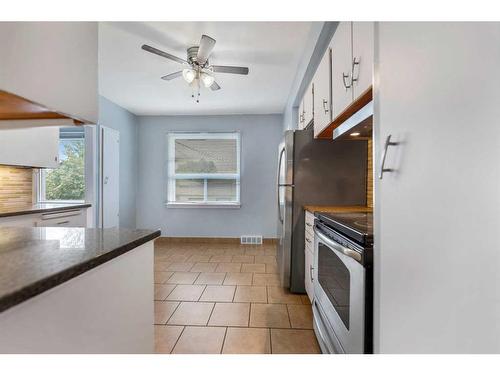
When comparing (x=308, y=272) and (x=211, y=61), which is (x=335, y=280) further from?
(x=211, y=61)

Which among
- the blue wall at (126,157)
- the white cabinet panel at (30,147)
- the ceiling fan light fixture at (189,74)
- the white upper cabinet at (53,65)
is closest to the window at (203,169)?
the blue wall at (126,157)

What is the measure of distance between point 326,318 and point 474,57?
147cm

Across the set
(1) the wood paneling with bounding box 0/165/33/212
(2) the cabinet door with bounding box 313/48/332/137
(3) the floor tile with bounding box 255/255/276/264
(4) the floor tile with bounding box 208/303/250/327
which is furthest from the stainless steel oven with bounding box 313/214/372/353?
(1) the wood paneling with bounding box 0/165/33/212

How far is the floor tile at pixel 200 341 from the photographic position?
183 centimetres

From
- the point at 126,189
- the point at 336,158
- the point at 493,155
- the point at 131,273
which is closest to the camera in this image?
the point at 493,155

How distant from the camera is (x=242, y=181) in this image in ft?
17.1

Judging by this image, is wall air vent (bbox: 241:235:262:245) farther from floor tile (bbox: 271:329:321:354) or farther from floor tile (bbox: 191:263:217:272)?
floor tile (bbox: 271:329:321:354)

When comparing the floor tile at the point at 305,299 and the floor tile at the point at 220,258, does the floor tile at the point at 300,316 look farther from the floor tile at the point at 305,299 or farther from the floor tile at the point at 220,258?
the floor tile at the point at 220,258

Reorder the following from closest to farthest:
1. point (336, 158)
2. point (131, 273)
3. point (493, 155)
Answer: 1. point (493, 155)
2. point (131, 273)
3. point (336, 158)

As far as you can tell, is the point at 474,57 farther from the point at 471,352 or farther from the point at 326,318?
the point at 326,318

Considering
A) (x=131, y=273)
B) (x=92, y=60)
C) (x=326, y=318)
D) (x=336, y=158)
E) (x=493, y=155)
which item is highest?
(x=92, y=60)

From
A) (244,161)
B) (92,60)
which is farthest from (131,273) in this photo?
(244,161)

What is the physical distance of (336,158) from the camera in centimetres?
274

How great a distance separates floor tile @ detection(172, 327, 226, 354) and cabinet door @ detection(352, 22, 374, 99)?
1.80 m
